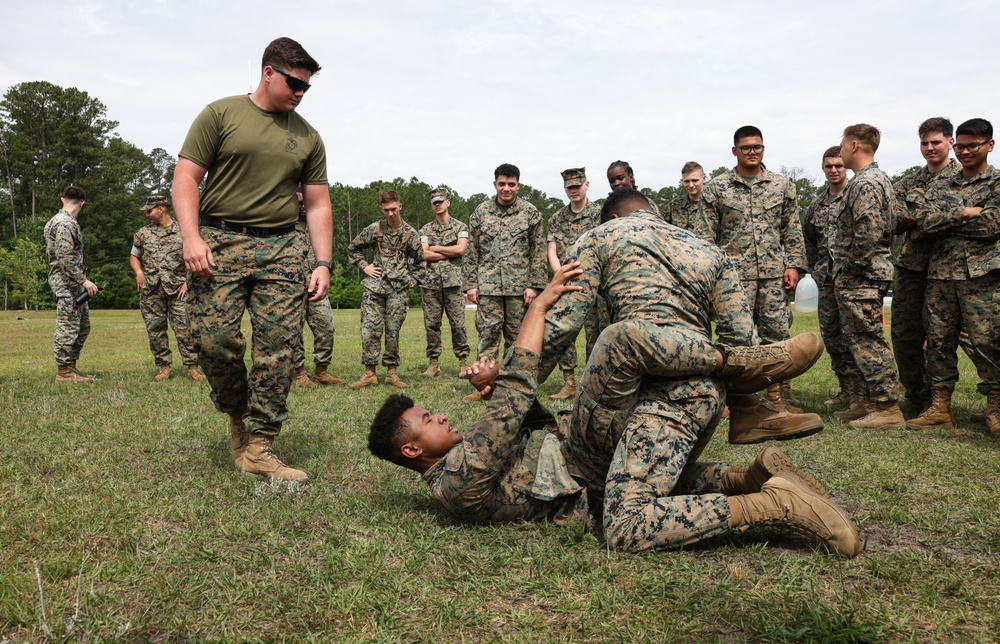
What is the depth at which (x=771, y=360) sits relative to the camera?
3174 mm

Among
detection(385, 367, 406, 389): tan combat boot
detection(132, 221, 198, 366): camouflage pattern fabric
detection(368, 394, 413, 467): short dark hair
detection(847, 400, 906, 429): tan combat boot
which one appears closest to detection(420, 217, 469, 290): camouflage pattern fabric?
detection(385, 367, 406, 389): tan combat boot

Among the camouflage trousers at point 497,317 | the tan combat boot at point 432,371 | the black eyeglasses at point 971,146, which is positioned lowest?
the tan combat boot at point 432,371

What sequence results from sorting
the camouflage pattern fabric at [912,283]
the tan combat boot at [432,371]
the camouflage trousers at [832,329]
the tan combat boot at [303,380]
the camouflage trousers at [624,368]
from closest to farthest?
the camouflage trousers at [624,368] < the camouflage pattern fabric at [912,283] < the camouflage trousers at [832,329] < the tan combat boot at [303,380] < the tan combat boot at [432,371]

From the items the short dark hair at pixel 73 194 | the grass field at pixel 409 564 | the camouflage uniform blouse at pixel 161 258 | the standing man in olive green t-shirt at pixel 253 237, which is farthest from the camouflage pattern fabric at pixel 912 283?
the short dark hair at pixel 73 194

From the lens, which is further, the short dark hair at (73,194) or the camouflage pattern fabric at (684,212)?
the camouflage pattern fabric at (684,212)

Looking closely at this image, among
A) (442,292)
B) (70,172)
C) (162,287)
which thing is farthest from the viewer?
(70,172)

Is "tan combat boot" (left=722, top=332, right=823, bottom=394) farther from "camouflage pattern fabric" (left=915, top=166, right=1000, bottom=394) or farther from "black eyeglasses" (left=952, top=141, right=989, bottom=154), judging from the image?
"black eyeglasses" (left=952, top=141, right=989, bottom=154)

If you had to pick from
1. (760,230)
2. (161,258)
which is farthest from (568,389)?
(161,258)

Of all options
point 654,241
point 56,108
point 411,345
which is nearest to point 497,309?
point 654,241

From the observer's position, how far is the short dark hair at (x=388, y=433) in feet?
11.1

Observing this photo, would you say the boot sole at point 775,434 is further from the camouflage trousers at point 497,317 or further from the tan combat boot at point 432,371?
the tan combat boot at point 432,371

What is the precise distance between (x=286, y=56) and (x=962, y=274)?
5752 mm

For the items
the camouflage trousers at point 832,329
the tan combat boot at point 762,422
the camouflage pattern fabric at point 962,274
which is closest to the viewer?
the tan combat boot at point 762,422

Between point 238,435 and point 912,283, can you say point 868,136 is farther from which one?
point 238,435
